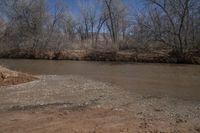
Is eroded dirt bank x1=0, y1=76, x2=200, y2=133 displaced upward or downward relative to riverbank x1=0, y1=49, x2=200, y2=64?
downward

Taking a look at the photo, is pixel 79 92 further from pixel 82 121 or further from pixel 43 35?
pixel 43 35

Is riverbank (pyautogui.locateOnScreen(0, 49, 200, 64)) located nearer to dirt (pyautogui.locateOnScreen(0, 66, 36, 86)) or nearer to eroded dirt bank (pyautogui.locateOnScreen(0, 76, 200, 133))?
dirt (pyautogui.locateOnScreen(0, 66, 36, 86))

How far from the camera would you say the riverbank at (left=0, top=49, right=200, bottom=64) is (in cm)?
3157

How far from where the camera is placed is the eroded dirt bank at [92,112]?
8.21 meters

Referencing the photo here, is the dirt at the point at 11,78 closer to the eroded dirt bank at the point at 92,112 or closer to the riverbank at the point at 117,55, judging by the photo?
the eroded dirt bank at the point at 92,112

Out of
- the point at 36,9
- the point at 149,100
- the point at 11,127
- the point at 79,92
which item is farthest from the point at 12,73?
the point at 36,9

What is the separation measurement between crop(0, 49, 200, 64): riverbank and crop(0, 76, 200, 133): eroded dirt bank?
18.7 meters

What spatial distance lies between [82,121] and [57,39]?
35.1m

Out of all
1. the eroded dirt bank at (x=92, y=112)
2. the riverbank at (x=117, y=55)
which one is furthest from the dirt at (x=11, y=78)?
the riverbank at (x=117, y=55)

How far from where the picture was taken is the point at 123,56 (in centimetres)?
3594

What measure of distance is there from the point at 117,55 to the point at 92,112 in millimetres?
27296

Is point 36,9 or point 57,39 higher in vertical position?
point 36,9

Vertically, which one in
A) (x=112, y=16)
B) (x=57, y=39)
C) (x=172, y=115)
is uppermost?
(x=112, y=16)

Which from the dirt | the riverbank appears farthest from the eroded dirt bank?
the riverbank
